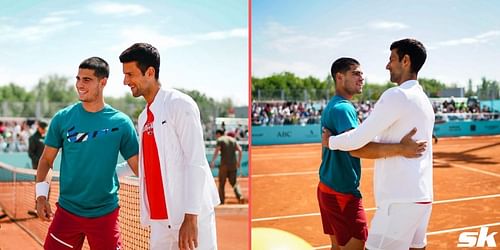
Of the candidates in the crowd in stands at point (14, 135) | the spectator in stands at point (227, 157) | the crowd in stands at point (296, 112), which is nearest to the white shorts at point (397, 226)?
the crowd in stands at point (296, 112)

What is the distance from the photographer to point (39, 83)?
38.3 ft

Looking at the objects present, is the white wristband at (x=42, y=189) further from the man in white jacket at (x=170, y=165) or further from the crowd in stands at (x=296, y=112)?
the crowd in stands at (x=296, y=112)

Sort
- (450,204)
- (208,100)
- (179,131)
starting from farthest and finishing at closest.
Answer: (208,100) < (450,204) < (179,131)

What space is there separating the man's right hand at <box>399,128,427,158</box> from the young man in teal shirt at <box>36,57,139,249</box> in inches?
53.6

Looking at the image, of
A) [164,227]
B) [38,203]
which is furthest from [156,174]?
[38,203]

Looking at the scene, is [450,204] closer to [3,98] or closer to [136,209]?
[136,209]

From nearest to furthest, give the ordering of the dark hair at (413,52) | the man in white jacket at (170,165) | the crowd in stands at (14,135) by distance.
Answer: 1. the man in white jacket at (170,165)
2. the dark hair at (413,52)
3. the crowd in stands at (14,135)

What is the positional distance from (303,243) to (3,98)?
9428 mm

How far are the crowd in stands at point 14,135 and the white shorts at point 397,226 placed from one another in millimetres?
10296

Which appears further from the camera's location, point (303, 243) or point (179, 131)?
point (303, 243)

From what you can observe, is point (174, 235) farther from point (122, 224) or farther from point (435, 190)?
point (435, 190)

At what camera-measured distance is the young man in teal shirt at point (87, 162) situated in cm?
308

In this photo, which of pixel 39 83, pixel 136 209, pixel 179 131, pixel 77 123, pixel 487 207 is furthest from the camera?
pixel 39 83

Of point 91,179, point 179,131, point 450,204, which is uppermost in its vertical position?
point 179,131
